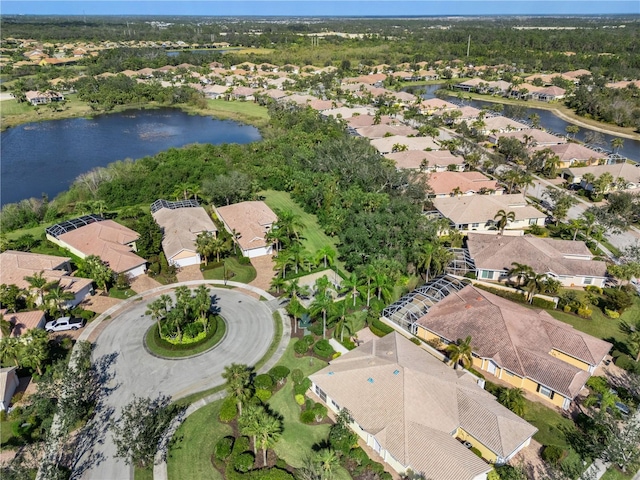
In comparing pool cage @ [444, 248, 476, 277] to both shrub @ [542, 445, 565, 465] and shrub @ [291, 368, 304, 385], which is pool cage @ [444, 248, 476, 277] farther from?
shrub @ [542, 445, 565, 465]

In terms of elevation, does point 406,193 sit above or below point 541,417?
above

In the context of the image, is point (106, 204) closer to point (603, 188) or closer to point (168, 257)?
point (168, 257)

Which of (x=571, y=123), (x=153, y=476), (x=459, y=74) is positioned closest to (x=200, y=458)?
(x=153, y=476)

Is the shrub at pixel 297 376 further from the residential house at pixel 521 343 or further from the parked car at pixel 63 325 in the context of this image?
the parked car at pixel 63 325

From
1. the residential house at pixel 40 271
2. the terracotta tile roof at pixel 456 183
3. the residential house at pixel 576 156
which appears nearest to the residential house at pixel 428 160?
A: the terracotta tile roof at pixel 456 183

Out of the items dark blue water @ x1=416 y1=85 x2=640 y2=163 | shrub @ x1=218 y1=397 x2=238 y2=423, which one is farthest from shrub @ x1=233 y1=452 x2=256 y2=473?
dark blue water @ x1=416 y1=85 x2=640 y2=163

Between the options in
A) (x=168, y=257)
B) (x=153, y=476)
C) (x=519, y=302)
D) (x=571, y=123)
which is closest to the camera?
(x=153, y=476)

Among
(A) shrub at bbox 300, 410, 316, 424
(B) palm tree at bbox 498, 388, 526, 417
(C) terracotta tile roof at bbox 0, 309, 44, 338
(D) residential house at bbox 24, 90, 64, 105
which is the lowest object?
(A) shrub at bbox 300, 410, 316, 424
